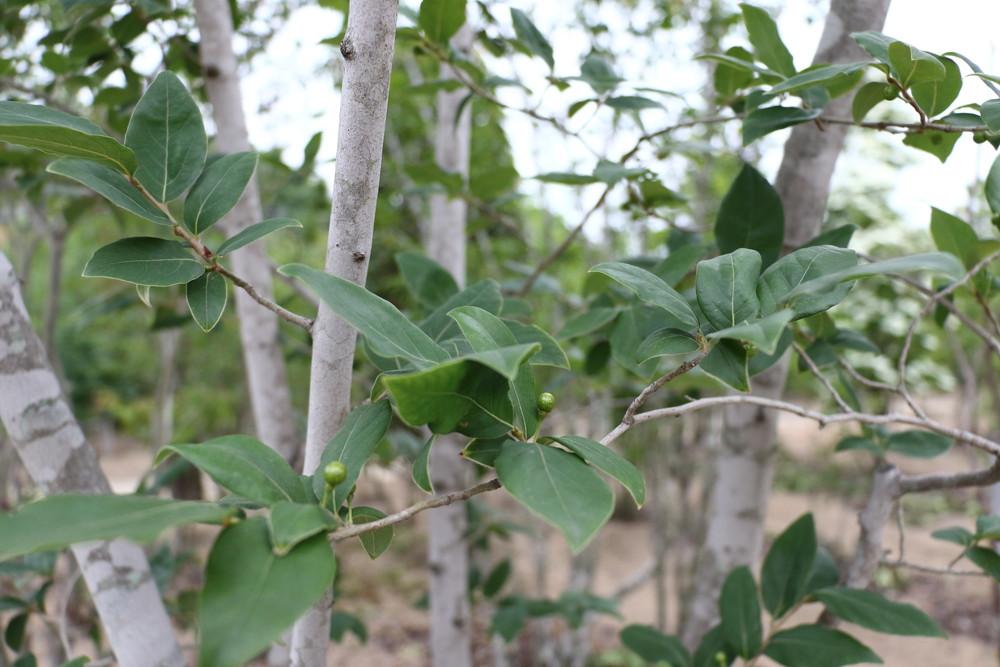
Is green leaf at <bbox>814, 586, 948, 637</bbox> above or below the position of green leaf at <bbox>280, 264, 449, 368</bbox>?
below

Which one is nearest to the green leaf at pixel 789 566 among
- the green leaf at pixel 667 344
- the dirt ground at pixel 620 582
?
the green leaf at pixel 667 344

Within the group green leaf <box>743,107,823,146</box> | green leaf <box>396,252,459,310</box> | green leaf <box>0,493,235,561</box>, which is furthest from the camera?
green leaf <box>396,252,459,310</box>

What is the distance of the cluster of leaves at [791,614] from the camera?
80 cm

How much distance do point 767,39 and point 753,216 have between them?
8.9 inches

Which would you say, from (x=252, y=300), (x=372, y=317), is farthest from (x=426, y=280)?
(x=372, y=317)

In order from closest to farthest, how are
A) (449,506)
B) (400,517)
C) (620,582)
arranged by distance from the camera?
1. (400,517)
2. (449,506)
3. (620,582)

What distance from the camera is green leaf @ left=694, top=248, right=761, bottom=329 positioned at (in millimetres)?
510

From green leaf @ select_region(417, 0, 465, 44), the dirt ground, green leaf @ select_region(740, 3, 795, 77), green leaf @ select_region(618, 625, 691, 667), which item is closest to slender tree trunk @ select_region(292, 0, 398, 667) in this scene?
green leaf @ select_region(417, 0, 465, 44)

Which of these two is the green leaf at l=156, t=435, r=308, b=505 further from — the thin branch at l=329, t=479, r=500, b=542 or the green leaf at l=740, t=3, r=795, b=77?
the green leaf at l=740, t=3, r=795, b=77

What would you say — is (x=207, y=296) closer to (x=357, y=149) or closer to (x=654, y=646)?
(x=357, y=149)

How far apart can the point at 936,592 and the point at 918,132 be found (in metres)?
4.37

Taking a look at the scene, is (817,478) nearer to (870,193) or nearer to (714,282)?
(870,193)

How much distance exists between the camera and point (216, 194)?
0.63 meters

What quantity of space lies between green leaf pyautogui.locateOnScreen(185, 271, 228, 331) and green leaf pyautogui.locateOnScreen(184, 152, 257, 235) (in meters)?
0.05
